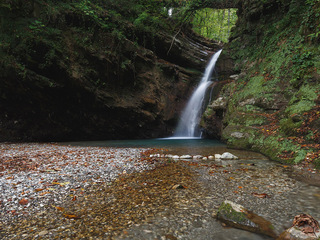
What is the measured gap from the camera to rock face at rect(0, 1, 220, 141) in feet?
35.1

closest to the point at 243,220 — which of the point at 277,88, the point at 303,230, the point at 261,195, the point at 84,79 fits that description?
the point at 303,230

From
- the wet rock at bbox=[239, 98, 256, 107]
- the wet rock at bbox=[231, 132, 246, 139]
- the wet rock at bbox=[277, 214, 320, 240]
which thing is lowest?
the wet rock at bbox=[277, 214, 320, 240]

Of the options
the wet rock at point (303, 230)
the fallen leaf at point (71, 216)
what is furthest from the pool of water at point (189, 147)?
the fallen leaf at point (71, 216)

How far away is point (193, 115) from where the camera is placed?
16.4 metres

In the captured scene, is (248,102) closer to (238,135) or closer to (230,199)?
(238,135)

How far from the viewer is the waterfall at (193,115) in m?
16.2

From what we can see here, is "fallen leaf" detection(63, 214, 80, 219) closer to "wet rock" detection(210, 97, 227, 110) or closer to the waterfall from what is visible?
"wet rock" detection(210, 97, 227, 110)

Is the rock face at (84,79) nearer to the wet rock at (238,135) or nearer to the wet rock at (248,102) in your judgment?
the wet rock at (248,102)

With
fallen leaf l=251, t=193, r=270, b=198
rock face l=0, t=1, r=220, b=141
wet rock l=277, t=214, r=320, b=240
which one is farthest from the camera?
rock face l=0, t=1, r=220, b=141

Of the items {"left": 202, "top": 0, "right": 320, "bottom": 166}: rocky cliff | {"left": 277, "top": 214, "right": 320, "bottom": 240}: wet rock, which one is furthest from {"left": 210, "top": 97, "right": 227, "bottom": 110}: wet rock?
{"left": 277, "top": 214, "right": 320, "bottom": 240}: wet rock

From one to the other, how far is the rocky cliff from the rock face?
200 inches

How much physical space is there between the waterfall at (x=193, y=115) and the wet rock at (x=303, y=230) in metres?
14.2

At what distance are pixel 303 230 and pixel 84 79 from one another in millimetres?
12777

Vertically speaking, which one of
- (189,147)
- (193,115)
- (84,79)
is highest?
(84,79)
